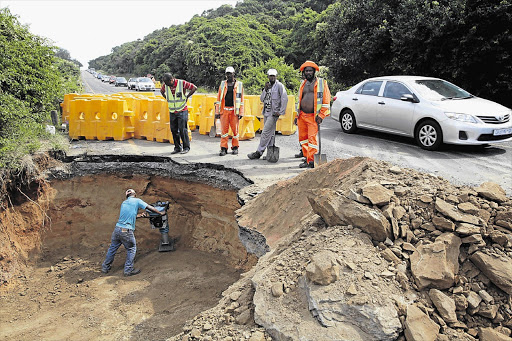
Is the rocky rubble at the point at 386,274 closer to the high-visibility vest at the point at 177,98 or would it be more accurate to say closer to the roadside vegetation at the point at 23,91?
the high-visibility vest at the point at 177,98

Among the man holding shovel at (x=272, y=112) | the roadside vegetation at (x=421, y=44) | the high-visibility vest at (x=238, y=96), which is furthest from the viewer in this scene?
the roadside vegetation at (x=421, y=44)

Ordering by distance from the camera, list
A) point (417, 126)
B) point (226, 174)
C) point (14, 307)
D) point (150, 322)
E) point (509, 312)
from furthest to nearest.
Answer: point (417, 126)
point (226, 174)
point (14, 307)
point (150, 322)
point (509, 312)

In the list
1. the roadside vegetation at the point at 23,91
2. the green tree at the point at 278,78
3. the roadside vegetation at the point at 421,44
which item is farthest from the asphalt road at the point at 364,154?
the green tree at the point at 278,78

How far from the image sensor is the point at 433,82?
363 inches

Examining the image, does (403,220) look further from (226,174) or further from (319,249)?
(226,174)

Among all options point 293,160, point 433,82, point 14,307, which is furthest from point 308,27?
point 14,307

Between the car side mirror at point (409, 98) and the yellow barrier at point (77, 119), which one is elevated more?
the car side mirror at point (409, 98)

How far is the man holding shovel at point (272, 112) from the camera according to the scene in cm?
755

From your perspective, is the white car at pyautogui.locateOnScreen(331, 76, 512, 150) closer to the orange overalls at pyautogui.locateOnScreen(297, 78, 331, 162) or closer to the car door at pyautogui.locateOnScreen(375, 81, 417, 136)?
the car door at pyautogui.locateOnScreen(375, 81, 417, 136)

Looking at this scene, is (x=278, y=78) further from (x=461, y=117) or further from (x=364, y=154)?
(x=461, y=117)

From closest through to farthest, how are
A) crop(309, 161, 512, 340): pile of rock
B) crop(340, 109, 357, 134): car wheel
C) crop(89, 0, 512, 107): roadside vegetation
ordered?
crop(309, 161, 512, 340): pile of rock, crop(340, 109, 357, 134): car wheel, crop(89, 0, 512, 107): roadside vegetation

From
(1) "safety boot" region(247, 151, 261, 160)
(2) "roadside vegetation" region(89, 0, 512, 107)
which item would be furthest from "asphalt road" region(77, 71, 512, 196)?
(2) "roadside vegetation" region(89, 0, 512, 107)

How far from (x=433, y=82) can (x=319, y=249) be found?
25.0 ft

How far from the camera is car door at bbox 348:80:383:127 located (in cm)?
964
